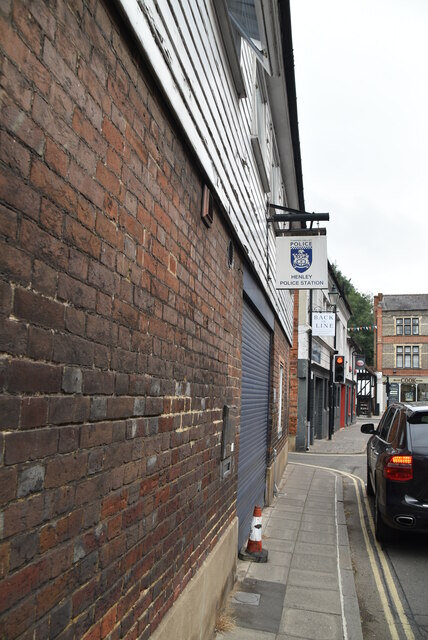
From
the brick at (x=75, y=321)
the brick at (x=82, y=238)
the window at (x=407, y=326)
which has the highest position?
the window at (x=407, y=326)

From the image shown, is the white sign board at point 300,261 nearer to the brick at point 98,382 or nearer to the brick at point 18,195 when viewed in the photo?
the brick at point 98,382

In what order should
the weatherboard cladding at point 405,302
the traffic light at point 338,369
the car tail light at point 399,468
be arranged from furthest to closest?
1. the weatherboard cladding at point 405,302
2. the traffic light at point 338,369
3. the car tail light at point 399,468

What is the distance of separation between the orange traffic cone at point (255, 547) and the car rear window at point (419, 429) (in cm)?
208

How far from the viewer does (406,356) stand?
52.8m

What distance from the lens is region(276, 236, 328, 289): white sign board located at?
8242 mm

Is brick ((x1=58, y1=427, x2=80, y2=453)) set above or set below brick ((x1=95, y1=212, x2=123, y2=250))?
below

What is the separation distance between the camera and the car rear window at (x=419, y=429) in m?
6.38

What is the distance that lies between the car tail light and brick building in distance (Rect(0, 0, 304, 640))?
2740 mm

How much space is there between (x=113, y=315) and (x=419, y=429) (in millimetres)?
5475

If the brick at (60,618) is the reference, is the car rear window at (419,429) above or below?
above

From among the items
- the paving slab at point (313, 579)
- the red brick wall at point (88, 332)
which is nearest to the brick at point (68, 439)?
the red brick wall at point (88, 332)

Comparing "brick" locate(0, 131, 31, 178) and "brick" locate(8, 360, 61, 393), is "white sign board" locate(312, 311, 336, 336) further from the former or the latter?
"brick" locate(0, 131, 31, 178)

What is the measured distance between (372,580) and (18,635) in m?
5.15

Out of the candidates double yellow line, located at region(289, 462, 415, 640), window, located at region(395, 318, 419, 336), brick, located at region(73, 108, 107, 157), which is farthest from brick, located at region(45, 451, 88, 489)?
window, located at region(395, 318, 419, 336)
